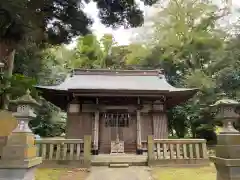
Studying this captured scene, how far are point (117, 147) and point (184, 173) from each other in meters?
4.20

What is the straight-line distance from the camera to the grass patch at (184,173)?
5840 millimetres

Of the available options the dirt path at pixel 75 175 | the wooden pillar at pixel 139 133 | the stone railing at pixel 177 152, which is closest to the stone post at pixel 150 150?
the stone railing at pixel 177 152

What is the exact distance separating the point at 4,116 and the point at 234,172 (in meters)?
4.08

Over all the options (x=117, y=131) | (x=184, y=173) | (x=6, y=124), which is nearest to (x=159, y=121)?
(x=117, y=131)

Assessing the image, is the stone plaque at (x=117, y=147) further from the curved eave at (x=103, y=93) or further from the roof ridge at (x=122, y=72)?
the roof ridge at (x=122, y=72)

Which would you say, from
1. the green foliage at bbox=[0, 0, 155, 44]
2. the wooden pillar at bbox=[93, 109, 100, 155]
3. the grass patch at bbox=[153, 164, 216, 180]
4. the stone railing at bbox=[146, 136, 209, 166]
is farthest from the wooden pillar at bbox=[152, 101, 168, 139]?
the green foliage at bbox=[0, 0, 155, 44]

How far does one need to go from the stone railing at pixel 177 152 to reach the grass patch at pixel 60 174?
7.68 feet

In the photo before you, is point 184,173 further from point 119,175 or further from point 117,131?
point 117,131

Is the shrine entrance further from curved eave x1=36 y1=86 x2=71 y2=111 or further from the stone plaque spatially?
curved eave x1=36 y1=86 x2=71 y2=111

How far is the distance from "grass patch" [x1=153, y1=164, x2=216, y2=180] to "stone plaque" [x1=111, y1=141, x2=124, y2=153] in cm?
314

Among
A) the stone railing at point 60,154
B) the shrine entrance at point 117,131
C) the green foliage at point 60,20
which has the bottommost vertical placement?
the stone railing at point 60,154

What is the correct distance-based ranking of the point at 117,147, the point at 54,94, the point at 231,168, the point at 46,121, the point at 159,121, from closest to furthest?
the point at 231,168
the point at 117,147
the point at 54,94
the point at 159,121
the point at 46,121

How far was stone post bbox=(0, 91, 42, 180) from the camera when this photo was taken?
3.83m

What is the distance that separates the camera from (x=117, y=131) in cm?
1073
